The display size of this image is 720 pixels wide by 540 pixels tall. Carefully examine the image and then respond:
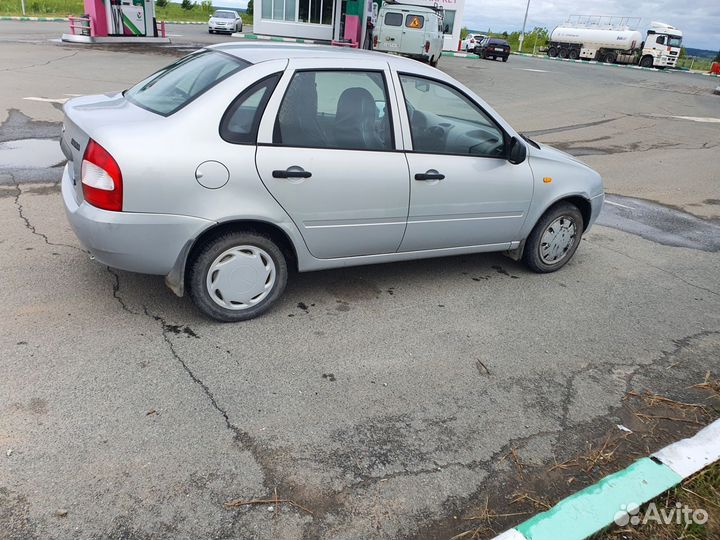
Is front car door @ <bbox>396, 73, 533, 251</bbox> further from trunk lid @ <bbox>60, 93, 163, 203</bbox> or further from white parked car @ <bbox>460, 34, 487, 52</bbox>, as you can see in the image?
white parked car @ <bbox>460, 34, 487, 52</bbox>

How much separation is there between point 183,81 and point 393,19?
2373 cm

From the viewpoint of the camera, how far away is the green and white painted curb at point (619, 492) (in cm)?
248

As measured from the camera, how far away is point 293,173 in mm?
3701

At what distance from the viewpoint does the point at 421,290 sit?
475cm

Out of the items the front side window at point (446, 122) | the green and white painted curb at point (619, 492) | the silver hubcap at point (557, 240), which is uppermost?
the front side window at point (446, 122)

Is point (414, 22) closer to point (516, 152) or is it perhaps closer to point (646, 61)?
point (516, 152)

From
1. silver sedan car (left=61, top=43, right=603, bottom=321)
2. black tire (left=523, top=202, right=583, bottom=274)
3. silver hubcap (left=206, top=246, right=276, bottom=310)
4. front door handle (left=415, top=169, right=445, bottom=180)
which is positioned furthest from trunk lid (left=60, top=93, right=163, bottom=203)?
black tire (left=523, top=202, right=583, bottom=274)

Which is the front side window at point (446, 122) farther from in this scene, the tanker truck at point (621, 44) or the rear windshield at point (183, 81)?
the tanker truck at point (621, 44)

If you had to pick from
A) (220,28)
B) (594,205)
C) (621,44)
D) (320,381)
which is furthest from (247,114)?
(621,44)

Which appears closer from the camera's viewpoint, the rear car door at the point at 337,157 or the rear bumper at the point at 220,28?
the rear car door at the point at 337,157

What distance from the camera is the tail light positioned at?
3.34m

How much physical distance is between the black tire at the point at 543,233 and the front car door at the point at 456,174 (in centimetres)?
32

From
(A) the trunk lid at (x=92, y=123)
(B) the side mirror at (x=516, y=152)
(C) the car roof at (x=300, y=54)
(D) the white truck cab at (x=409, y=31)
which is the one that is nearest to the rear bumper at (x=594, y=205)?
(B) the side mirror at (x=516, y=152)

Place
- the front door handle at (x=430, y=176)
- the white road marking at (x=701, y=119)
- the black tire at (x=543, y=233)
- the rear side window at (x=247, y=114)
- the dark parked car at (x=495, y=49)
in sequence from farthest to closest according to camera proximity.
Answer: the dark parked car at (x=495, y=49) → the white road marking at (x=701, y=119) → the black tire at (x=543, y=233) → the front door handle at (x=430, y=176) → the rear side window at (x=247, y=114)
